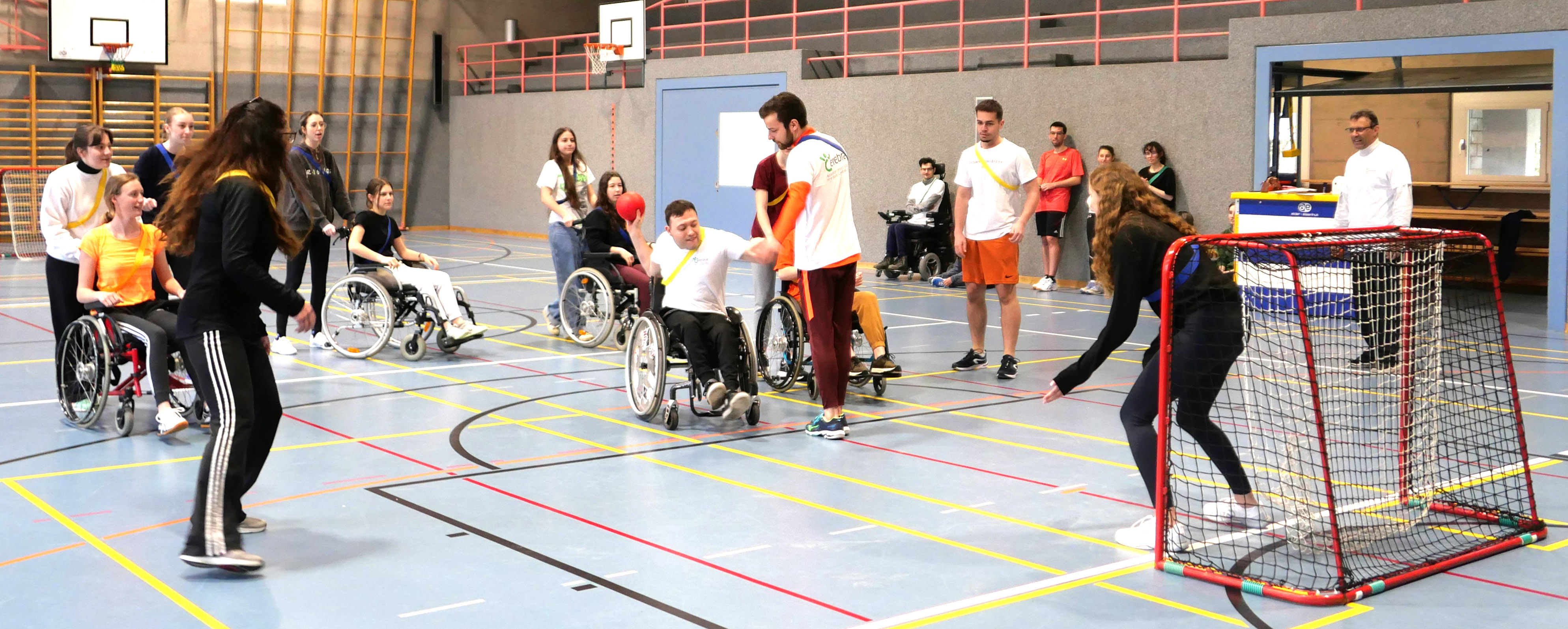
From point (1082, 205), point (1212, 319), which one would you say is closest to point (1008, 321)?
point (1212, 319)

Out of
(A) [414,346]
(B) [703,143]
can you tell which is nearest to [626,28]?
(B) [703,143]

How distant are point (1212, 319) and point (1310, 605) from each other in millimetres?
901

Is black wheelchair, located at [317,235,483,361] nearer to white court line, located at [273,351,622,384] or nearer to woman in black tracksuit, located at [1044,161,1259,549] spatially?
white court line, located at [273,351,622,384]

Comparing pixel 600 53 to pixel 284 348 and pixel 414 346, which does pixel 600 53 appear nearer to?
pixel 284 348

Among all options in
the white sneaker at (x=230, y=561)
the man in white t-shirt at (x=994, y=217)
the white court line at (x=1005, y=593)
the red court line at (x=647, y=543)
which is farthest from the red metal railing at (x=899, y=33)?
the white sneaker at (x=230, y=561)

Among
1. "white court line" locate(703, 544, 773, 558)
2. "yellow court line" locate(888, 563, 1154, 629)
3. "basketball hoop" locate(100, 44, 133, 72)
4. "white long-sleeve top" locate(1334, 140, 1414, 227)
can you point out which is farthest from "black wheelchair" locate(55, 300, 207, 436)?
"basketball hoop" locate(100, 44, 133, 72)

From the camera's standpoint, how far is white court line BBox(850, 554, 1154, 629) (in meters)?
3.33

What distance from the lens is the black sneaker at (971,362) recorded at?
7.57 metres

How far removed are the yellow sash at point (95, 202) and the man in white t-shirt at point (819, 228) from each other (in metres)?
3.12

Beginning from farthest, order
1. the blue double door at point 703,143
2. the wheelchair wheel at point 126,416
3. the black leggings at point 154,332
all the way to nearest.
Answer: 1. the blue double door at point 703,143
2. the wheelchair wheel at point 126,416
3. the black leggings at point 154,332

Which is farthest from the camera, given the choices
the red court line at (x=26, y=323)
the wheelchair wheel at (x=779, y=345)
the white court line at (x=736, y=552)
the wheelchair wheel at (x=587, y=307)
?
the red court line at (x=26, y=323)

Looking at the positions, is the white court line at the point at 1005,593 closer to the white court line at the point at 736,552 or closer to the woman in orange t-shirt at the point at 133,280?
the white court line at the point at 736,552

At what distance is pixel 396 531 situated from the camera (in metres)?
4.14

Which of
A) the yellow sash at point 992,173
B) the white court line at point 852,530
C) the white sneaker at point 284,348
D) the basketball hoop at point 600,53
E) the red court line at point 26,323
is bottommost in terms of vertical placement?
the white court line at point 852,530
